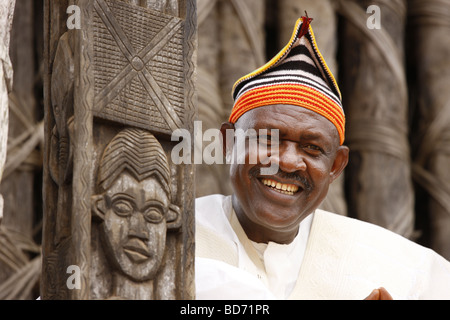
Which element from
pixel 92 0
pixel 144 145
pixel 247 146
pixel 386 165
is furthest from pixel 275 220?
pixel 386 165

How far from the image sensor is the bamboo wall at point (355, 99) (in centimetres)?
444

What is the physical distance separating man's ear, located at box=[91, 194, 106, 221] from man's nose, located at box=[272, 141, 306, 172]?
0.71 metres

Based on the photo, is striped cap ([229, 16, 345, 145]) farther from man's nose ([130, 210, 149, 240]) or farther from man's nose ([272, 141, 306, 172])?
man's nose ([130, 210, 149, 240])

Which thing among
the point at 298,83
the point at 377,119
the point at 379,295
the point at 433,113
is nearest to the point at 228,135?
the point at 298,83

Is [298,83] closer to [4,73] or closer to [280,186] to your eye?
[280,186]

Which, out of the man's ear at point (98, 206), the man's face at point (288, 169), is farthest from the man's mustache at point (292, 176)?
the man's ear at point (98, 206)

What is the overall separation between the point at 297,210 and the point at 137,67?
73cm

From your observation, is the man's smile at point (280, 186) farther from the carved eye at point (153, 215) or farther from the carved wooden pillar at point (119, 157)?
the carved eye at point (153, 215)

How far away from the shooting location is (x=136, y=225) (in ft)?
9.05

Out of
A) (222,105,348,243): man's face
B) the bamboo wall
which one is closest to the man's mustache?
(222,105,348,243): man's face

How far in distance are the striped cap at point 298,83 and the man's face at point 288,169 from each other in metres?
0.03

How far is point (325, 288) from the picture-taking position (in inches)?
135

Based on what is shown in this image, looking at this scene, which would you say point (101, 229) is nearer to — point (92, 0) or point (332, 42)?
point (92, 0)
